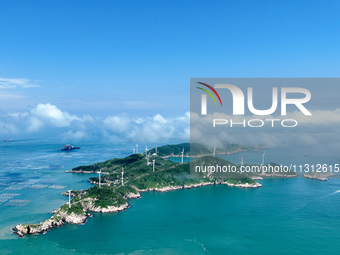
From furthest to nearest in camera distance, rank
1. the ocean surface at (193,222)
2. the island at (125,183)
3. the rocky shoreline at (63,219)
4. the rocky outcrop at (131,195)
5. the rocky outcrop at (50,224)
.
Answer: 1. the rocky outcrop at (131,195)
2. the island at (125,183)
3. the rocky shoreline at (63,219)
4. the rocky outcrop at (50,224)
5. the ocean surface at (193,222)

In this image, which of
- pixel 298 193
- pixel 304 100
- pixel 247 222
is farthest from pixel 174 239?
pixel 298 193

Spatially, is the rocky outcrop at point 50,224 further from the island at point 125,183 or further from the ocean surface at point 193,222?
the ocean surface at point 193,222

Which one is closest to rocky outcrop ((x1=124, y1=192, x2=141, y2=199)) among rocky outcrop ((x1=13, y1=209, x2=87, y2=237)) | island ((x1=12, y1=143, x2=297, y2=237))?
island ((x1=12, y1=143, x2=297, y2=237))

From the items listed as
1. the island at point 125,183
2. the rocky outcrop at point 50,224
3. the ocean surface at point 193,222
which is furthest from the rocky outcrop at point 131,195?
the rocky outcrop at point 50,224

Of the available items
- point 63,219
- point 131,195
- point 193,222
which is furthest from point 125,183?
point 193,222

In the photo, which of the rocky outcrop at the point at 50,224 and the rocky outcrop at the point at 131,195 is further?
the rocky outcrop at the point at 131,195

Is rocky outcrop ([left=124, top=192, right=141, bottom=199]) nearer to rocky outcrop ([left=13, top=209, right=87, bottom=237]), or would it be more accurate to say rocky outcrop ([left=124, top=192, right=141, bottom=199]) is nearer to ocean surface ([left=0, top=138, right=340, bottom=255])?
ocean surface ([left=0, top=138, right=340, bottom=255])

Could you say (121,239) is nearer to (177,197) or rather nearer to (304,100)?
(177,197)

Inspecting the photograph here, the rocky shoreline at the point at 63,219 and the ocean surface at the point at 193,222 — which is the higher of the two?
the rocky shoreline at the point at 63,219

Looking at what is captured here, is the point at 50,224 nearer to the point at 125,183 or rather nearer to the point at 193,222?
the point at 193,222
